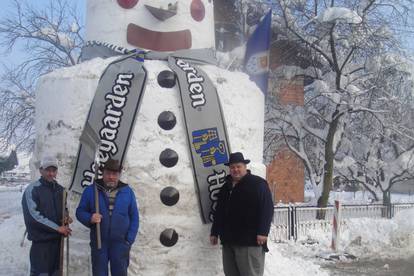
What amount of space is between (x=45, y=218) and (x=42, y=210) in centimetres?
9

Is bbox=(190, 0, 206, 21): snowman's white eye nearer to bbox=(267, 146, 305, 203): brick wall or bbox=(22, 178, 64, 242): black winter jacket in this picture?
bbox=(22, 178, 64, 242): black winter jacket

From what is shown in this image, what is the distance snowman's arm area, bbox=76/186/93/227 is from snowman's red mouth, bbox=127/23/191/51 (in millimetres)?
2181

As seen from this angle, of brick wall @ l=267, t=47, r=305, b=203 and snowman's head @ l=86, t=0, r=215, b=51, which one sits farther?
brick wall @ l=267, t=47, r=305, b=203

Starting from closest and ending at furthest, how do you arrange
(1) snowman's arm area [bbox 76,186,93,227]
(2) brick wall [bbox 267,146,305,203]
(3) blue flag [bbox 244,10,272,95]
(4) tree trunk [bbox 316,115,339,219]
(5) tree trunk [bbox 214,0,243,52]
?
1. (1) snowman's arm area [bbox 76,186,93,227]
2. (3) blue flag [bbox 244,10,272,95]
3. (4) tree trunk [bbox 316,115,339,219]
4. (5) tree trunk [bbox 214,0,243,52]
5. (2) brick wall [bbox 267,146,305,203]

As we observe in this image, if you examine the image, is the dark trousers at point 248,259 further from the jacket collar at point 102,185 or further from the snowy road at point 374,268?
the snowy road at point 374,268

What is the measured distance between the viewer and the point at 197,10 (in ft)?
20.4

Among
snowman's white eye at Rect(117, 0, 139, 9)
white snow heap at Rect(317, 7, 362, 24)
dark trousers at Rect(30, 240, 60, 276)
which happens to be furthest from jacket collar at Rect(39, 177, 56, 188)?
white snow heap at Rect(317, 7, 362, 24)

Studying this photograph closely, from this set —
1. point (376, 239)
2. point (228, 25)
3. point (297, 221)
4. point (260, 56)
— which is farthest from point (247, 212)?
point (228, 25)

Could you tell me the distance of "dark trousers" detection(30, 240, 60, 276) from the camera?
461 cm

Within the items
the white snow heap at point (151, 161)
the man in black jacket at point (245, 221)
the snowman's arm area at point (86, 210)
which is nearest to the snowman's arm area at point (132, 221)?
the snowman's arm area at point (86, 210)

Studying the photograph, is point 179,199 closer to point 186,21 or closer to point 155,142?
point 155,142

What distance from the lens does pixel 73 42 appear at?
53.6 ft

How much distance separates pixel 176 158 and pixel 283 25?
898 cm

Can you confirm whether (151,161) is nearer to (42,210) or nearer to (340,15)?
(42,210)
